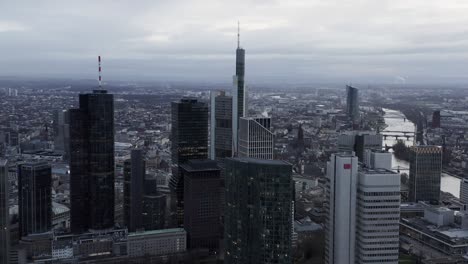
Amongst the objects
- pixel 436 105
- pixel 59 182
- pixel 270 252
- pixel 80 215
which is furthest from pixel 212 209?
pixel 436 105

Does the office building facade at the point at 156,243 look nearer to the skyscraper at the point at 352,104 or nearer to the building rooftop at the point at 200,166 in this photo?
the building rooftop at the point at 200,166

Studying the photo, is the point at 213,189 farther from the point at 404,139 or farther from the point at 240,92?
the point at 404,139

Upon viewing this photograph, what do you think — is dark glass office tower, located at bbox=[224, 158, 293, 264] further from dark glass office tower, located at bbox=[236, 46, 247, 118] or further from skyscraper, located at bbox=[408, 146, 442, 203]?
skyscraper, located at bbox=[408, 146, 442, 203]

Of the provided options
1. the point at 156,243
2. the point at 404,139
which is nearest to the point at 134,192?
the point at 156,243

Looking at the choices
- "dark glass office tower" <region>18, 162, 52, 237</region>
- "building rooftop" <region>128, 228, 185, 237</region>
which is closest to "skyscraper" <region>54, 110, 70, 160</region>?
"dark glass office tower" <region>18, 162, 52, 237</region>

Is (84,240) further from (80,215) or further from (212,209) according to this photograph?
(212,209)

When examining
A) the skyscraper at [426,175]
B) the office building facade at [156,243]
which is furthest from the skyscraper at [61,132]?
the skyscraper at [426,175]

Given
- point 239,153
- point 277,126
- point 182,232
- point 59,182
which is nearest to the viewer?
point 182,232
